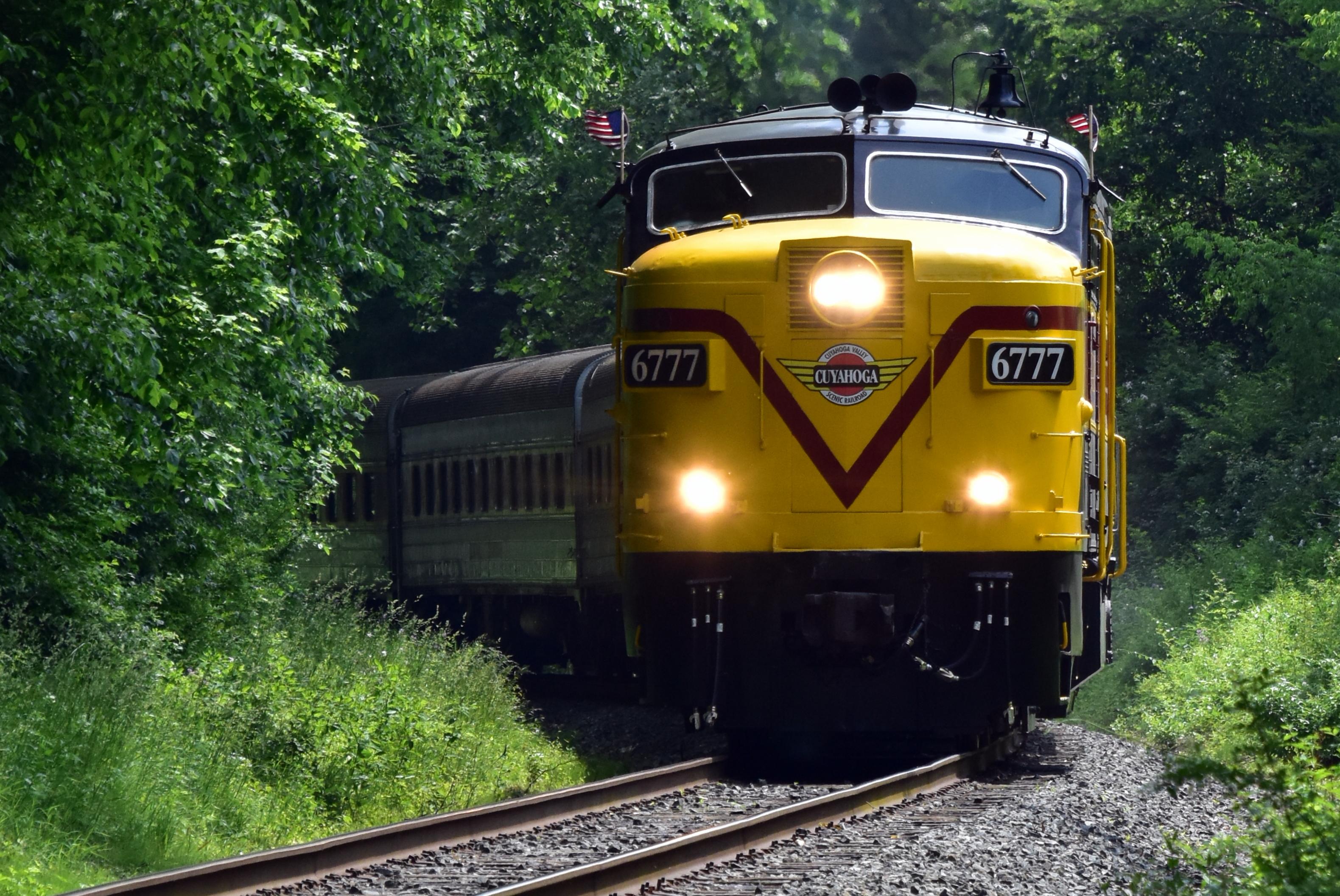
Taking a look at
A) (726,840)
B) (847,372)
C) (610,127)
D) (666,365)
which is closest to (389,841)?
(726,840)

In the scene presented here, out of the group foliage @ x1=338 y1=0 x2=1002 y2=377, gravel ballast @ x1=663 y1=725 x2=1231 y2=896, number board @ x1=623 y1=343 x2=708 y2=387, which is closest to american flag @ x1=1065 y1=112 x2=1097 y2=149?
number board @ x1=623 y1=343 x2=708 y2=387

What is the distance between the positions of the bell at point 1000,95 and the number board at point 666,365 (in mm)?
3227

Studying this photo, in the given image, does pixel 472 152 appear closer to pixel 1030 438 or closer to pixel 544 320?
pixel 544 320

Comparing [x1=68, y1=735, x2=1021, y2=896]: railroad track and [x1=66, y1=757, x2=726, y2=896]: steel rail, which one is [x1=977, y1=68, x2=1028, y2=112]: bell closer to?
[x1=68, y1=735, x2=1021, y2=896]: railroad track

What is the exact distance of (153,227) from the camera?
10.4 meters

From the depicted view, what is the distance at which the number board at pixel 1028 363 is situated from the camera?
10289mm

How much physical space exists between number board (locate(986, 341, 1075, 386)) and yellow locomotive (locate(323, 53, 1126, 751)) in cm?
1

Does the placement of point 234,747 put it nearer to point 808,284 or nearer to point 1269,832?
point 808,284

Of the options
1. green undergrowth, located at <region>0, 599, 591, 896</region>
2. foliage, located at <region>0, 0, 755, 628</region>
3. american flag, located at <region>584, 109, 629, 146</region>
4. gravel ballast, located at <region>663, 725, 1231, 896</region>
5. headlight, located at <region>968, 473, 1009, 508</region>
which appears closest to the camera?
gravel ballast, located at <region>663, 725, 1231, 896</region>

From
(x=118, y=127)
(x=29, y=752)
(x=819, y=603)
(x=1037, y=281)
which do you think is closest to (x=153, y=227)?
(x=118, y=127)

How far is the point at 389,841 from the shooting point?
8.49m

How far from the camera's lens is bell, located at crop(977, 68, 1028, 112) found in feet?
40.7

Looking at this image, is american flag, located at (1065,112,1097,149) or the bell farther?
the bell

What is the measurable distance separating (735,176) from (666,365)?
1623 mm
